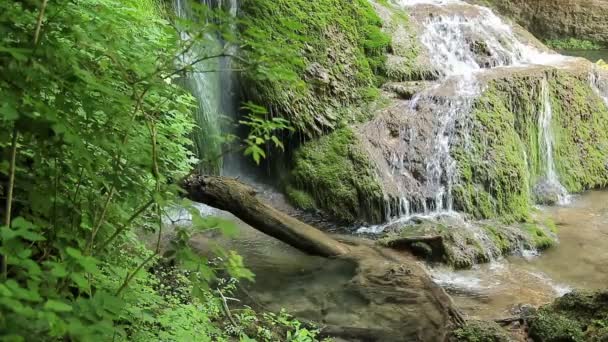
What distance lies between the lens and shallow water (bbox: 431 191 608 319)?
231 inches

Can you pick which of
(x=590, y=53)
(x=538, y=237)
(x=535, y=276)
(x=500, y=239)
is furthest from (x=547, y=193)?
(x=590, y=53)

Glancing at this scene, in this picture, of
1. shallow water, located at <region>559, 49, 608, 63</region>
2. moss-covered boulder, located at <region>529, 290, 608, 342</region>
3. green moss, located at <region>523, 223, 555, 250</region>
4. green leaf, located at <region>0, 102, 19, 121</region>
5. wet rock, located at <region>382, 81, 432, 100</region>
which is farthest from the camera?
shallow water, located at <region>559, 49, 608, 63</region>

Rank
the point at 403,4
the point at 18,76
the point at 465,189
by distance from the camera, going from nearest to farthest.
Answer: the point at 18,76, the point at 465,189, the point at 403,4

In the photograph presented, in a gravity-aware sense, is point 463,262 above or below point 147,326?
below

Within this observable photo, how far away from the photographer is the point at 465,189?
7.95 metres

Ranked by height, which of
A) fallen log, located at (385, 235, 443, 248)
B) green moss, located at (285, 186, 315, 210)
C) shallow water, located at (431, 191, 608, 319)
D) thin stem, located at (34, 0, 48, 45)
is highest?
thin stem, located at (34, 0, 48, 45)

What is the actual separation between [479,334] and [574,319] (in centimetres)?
98

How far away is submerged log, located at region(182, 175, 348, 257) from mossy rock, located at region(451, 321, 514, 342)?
1.57 meters

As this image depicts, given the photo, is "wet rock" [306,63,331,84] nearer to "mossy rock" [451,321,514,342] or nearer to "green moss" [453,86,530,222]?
"green moss" [453,86,530,222]

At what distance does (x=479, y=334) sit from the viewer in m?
4.42

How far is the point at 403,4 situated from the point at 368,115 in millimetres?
4189

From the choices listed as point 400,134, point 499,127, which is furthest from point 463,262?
point 499,127

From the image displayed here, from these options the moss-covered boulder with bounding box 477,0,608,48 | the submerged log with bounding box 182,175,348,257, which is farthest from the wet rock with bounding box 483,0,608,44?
the submerged log with bounding box 182,175,348,257

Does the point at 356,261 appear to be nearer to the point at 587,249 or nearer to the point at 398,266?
the point at 398,266
